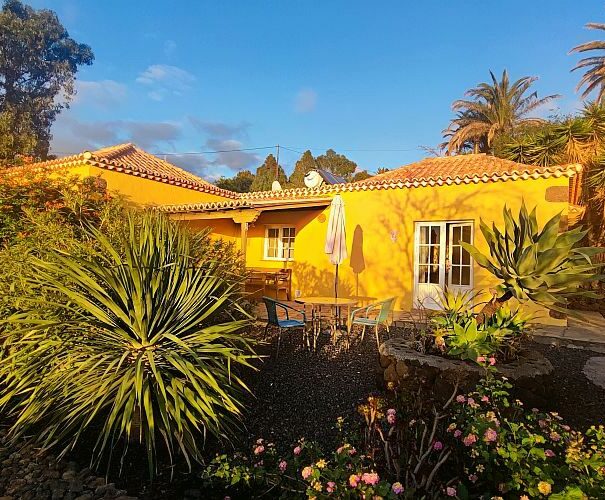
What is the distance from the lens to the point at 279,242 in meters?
13.4

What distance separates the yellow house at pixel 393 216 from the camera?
366 inches

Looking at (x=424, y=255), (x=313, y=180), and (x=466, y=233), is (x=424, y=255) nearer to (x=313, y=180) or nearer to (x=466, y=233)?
(x=466, y=233)

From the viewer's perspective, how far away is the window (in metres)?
13.1

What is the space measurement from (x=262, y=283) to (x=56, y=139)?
30711mm

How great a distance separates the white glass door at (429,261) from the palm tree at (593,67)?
1657 centimetres

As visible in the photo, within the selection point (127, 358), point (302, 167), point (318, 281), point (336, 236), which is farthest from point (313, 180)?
point (302, 167)

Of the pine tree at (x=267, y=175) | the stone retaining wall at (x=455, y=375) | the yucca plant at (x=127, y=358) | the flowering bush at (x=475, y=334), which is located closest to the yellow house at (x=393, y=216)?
the yucca plant at (x=127, y=358)

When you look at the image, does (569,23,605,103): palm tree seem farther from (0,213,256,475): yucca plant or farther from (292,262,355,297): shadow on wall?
(0,213,256,475): yucca plant

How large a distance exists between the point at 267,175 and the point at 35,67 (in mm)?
21140

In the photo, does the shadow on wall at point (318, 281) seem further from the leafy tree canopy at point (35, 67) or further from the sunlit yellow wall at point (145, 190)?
the leafy tree canopy at point (35, 67)

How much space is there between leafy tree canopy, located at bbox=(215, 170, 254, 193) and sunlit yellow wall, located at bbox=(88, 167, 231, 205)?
20129mm

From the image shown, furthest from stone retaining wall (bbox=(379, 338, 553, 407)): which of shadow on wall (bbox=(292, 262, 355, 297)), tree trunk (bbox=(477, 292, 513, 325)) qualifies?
shadow on wall (bbox=(292, 262, 355, 297))

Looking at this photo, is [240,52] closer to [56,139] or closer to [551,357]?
[551,357]

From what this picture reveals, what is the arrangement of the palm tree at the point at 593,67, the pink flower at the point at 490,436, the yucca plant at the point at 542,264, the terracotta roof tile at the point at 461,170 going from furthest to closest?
the palm tree at the point at 593,67 < the terracotta roof tile at the point at 461,170 < the yucca plant at the point at 542,264 < the pink flower at the point at 490,436
